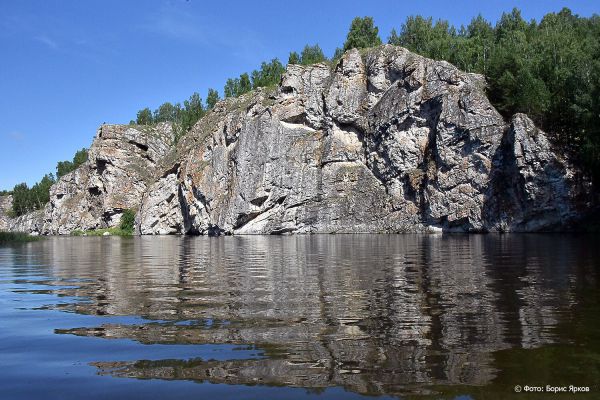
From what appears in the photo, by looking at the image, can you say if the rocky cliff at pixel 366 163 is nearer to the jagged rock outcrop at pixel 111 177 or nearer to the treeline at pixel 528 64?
the treeline at pixel 528 64

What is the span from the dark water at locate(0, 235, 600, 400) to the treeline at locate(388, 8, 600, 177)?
45.1m

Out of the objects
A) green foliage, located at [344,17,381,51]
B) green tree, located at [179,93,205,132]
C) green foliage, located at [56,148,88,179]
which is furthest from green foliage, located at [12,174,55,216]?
green foliage, located at [344,17,381,51]

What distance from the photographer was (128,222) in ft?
379

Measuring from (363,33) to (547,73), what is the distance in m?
52.7

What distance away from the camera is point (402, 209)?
79500 mm

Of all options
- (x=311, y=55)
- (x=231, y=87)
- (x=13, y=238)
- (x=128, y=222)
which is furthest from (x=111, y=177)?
(x=13, y=238)

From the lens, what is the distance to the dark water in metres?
6.51

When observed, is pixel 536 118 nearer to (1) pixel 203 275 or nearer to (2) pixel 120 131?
(1) pixel 203 275

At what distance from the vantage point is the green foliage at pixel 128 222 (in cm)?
11371

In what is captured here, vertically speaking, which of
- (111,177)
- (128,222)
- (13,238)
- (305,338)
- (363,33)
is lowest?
(305,338)

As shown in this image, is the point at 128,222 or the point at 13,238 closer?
the point at 13,238

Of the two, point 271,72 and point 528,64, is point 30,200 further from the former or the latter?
point 528,64

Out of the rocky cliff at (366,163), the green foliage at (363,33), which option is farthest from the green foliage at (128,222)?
the green foliage at (363,33)

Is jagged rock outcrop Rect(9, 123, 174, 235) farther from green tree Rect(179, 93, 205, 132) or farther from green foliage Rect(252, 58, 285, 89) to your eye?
green foliage Rect(252, 58, 285, 89)
